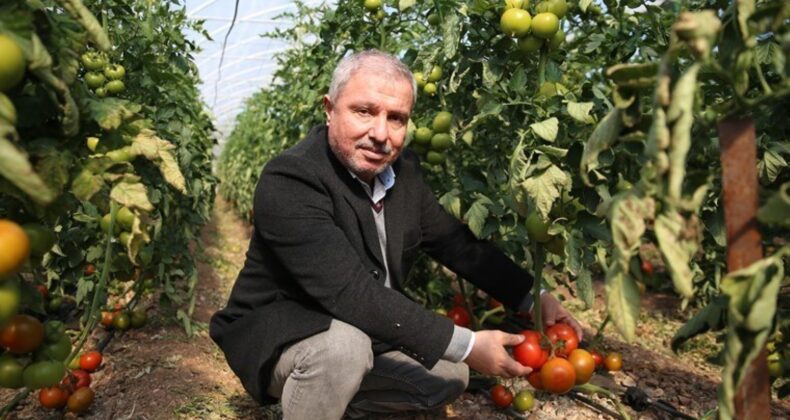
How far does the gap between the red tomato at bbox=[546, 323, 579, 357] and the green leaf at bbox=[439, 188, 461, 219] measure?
21.7 inches

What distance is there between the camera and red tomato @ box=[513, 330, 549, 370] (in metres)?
1.81

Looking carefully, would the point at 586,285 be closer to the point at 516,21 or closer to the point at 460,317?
the point at 516,21

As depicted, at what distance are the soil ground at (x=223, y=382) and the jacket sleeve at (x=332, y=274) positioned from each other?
75cm

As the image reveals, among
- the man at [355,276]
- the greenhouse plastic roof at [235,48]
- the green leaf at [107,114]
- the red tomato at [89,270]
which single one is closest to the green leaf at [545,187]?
the man at [355,276]

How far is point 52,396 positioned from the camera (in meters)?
2.10

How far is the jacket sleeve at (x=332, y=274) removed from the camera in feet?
5.74

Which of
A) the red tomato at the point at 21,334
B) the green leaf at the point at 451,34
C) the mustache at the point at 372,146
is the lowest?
the red tomato at the point at 21,334

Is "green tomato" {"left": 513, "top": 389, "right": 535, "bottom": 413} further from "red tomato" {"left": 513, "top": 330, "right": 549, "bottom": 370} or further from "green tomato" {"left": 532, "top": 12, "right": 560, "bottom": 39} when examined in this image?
"green tomato" {"left": 532, "top": 12, "right": 560, "bottom": 39}

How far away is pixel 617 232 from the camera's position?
898mm

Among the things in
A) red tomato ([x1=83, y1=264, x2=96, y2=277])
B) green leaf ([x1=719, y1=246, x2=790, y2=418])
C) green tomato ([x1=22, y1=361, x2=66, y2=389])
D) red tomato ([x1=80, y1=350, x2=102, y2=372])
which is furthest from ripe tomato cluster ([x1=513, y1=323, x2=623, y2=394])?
red tomato ([x1=83, y1=264, x2=96, y2=277])

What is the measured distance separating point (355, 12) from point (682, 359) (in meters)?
2.41

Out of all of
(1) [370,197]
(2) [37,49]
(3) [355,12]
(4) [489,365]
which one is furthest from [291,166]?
(3) [355,12]

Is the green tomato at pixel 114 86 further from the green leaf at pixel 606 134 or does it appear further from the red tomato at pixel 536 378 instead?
the green leaf at pixel 606 134

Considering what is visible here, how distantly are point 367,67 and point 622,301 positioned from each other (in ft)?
4.30
